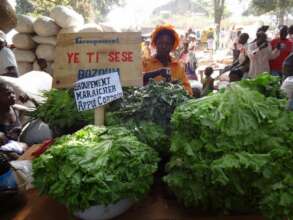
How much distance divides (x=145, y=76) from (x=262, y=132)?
77.7 inches

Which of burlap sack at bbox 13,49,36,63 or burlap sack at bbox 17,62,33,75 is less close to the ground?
burlap sack at bbox 13,49,36,63

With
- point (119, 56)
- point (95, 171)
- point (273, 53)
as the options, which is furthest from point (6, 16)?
point (273, 53)

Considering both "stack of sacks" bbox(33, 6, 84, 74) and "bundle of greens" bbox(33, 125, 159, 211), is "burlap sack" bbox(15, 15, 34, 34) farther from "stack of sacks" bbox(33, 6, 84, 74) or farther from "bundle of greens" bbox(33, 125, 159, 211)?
"bundle of greens" bbox(33, 125, 159, 211)

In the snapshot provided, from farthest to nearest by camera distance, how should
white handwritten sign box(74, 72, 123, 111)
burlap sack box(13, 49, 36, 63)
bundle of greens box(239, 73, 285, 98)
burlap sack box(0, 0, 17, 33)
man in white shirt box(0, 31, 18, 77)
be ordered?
burlap sack box(13, 49, 36, 63), man in white shirt box(0, 31, 18, 77), burlap sack box(0, 0, 17, 33), white handwritten sign box(74, 72, 123, 111), bundle of greens box(239, 73, 285, 98)

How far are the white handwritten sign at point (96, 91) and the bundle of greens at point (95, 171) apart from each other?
0.43 metres

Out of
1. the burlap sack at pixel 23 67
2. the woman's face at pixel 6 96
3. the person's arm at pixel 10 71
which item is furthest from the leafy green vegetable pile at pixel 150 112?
the burlap sack at pixel 23 67

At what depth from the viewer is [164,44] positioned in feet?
12.7

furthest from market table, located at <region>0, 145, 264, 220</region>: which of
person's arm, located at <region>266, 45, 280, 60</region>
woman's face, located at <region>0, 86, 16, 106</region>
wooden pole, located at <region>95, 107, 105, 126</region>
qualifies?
person's arm, located at <region>266, 45, 280, 60</region>

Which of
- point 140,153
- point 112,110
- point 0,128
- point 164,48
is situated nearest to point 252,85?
point 140,153

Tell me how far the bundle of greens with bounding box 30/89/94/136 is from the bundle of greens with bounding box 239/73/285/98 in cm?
100

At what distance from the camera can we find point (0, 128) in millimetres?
3648

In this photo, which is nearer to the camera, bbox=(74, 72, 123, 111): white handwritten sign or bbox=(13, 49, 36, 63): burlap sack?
bbox=(74, 72, 123, 111): white handwritten sign

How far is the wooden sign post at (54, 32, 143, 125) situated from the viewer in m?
2.48

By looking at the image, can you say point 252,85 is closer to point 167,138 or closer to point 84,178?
point 167,138
